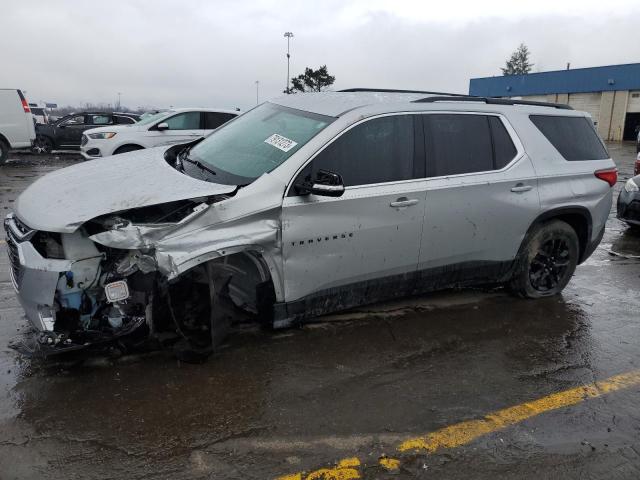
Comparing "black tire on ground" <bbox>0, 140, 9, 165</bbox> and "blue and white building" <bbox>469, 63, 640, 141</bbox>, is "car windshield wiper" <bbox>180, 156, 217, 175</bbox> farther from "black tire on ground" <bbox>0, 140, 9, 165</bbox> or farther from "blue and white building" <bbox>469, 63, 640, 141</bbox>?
"blue and white building" <bbox>469, 63, 640, 141</bbox>

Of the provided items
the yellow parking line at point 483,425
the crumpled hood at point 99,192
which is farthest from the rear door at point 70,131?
the yellow parking line at point 483,425

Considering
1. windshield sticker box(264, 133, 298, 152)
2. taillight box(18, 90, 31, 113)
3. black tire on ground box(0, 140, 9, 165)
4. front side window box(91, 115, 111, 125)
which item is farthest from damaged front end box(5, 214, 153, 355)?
front side window box(91, 115, 111, 125)

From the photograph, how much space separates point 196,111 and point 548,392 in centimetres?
1044

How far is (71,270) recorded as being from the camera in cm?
306

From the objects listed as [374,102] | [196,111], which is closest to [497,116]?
[374,102]

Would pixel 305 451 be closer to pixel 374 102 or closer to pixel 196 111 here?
pixel 374 102

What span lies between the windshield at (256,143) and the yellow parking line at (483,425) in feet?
6.25

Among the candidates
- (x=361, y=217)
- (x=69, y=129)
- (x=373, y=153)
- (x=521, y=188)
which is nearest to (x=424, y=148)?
(x=373, y=153)

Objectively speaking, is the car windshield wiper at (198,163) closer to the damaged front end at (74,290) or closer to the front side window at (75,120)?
the damaged front end at (74,290)

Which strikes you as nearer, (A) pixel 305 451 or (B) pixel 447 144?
(A) pixel 305 451

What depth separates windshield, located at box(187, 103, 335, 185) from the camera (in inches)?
145

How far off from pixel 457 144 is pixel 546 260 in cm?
163

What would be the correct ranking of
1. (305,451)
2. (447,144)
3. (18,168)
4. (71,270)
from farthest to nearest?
(18,168) < (447,144) < (71,270) < (305,451)

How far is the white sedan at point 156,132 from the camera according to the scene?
11.8 metres
